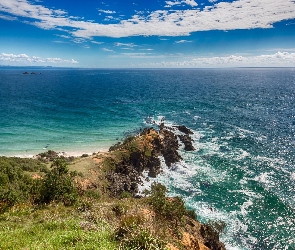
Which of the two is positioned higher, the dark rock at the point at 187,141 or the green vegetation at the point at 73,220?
the green vegetation at the point at 73,220

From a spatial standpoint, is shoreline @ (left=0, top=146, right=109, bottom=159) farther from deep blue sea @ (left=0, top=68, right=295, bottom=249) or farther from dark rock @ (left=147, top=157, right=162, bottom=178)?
dark rock @ (left=147, top=157, right=162, bottom=178)

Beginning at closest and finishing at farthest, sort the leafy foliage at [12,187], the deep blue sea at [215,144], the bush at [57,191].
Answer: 1. the leafy foliage at [12,187]
2. the bush at [57,191]
3. the deep blue sea at [215,144]

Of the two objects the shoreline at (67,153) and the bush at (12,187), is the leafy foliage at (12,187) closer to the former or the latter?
the bush at (12,187)

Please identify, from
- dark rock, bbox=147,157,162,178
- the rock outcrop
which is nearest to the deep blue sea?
dark rock, bbox=147,157,162,178

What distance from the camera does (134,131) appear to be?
78.4 m

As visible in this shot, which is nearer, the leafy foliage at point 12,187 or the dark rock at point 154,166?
the leafy foliage at point 12,187

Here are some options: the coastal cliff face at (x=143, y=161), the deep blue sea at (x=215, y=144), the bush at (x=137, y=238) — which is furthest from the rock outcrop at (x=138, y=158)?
the bush at (x=137, y=238)

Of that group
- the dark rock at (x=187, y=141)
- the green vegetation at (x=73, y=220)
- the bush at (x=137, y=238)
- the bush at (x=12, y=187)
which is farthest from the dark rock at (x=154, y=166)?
the bush at (x=137, y=238)

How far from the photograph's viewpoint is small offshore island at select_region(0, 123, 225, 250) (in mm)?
12711

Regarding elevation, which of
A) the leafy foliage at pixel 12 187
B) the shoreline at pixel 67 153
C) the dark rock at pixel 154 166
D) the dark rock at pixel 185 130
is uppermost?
the leafy foliage at pixel 12 187

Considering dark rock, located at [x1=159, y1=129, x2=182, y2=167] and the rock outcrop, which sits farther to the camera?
dark rock, located at [x1=159, y1=129, x2=182, y2=167]

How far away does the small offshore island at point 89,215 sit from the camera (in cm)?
1271

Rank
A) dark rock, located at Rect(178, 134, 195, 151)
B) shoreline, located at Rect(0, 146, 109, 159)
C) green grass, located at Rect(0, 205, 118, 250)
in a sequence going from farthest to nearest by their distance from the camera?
dark rock, located at Rect(178, 134, 195, 151), shoreline, located at Rect(0, 146, 109, 159), green grass, located at Rect(0, 205, 118, 250)

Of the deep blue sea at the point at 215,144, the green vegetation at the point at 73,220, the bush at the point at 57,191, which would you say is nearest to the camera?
the green vegetation at the point at 73,220
